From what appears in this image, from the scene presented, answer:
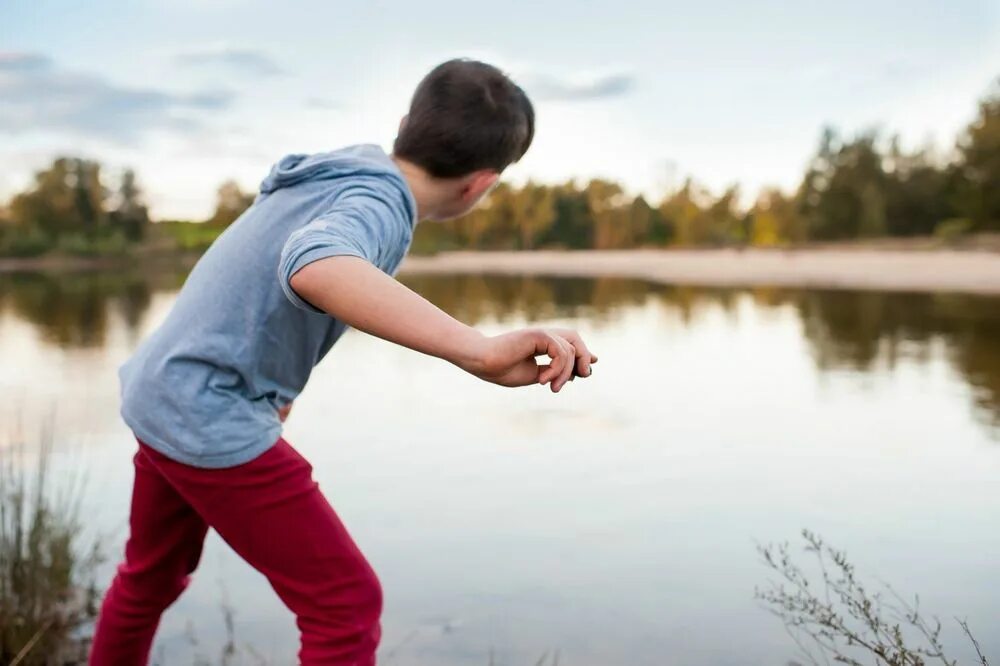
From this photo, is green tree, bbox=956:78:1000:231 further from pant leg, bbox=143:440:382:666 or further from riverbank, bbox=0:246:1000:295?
pant leg, bbox=143:440:382:666

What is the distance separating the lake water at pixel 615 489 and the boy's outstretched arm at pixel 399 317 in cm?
159

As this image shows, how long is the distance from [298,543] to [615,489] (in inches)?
114

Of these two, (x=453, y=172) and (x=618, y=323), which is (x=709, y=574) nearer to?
(x=453, y=172)

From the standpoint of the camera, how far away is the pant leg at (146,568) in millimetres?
1670

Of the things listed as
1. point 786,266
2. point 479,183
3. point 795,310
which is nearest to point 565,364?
point 479,183

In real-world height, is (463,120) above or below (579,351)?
above

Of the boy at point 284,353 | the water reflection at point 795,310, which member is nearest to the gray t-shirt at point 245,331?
the boy at point 284,353

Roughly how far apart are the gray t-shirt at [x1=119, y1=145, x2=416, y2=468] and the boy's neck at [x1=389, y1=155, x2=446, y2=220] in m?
0.04

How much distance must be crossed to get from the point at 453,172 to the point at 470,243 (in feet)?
174

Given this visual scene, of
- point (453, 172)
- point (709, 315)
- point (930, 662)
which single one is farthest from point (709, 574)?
point (709, 315)

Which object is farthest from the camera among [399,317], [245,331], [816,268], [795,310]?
[816,268]

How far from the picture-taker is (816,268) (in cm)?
2766

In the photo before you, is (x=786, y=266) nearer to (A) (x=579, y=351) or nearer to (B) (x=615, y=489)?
(B) (x=615, y=489)

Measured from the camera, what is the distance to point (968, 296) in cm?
1617
